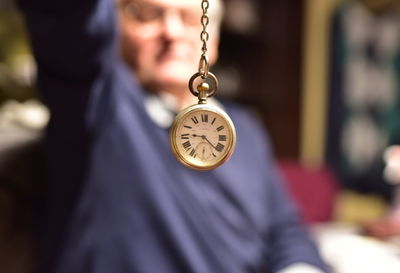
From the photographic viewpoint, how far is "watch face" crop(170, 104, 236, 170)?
2.32ft

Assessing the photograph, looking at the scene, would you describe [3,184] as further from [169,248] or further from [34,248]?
[169,248]

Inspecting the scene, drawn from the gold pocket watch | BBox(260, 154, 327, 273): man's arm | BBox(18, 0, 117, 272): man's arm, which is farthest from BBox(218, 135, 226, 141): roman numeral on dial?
BBox(260, 154, 327, 273): man's arm

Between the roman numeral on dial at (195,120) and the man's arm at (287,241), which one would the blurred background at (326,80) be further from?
the roman numeral on dial at (195,120)

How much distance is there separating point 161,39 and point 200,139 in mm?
438

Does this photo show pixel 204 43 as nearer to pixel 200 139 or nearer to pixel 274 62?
pixel 200 139

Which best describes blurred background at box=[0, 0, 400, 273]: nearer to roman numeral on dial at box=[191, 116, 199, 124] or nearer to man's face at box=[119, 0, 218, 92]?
man's face at box=[119, 0, 218, 92]

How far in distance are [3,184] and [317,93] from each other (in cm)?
206

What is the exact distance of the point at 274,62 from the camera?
2893 mm

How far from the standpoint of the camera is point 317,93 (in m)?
2.88

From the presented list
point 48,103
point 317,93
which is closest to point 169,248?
point 48,103

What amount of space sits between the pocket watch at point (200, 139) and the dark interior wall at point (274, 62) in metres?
2.18

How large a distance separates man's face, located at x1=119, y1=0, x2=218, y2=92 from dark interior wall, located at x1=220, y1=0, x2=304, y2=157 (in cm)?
175

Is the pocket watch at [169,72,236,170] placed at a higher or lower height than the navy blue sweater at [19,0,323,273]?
lower

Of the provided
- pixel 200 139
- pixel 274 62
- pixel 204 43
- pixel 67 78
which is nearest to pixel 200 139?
pixel 200 139
